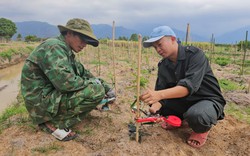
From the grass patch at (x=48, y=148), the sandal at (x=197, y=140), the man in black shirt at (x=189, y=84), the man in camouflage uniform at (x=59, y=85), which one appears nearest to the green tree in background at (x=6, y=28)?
the man in camouflage uniform at (x=59, y=85)

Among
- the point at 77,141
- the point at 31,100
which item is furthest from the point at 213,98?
the point at 31,100

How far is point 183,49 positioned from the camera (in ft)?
8.43

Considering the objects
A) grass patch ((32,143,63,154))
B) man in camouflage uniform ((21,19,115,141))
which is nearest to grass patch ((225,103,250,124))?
man in camouflage uniform ((21,19,115,141))

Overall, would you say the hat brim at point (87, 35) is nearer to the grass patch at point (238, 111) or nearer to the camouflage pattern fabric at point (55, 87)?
the camouflage pattern fabric at point (55, 87)

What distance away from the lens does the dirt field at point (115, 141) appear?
7.93 feet

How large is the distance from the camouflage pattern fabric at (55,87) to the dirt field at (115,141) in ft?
0.79

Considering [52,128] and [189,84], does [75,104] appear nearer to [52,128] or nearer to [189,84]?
[52,128]

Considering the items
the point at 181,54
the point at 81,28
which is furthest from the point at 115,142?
the point at 81,28

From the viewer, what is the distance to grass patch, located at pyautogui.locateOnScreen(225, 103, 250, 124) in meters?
3.81

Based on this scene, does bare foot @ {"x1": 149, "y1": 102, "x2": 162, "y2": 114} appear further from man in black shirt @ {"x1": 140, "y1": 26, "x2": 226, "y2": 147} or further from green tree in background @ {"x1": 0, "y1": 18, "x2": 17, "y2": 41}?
green tree in background @ {"x1": 0, "y1": 18, "x2": 17, "y2": 41}

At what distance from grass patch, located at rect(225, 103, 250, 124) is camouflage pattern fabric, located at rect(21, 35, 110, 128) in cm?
240

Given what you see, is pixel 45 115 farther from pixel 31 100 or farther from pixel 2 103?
pixel 2 103

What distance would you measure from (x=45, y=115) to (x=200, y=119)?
1.65 metres

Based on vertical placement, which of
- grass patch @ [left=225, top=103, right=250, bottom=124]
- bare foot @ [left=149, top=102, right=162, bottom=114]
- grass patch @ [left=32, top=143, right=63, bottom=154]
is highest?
bare foot @ [left=149, top=102, right=162, bottom=114]
